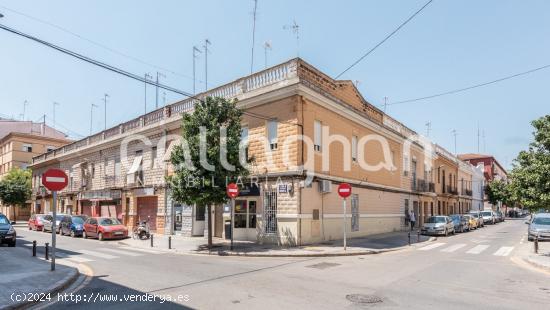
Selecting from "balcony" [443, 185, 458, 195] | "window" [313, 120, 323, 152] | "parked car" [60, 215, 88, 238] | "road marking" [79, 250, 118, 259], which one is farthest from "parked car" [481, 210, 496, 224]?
"road marking" [79, 250, 118, 259]

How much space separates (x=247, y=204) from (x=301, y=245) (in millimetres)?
4012

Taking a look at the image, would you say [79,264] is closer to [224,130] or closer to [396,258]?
[224,130]

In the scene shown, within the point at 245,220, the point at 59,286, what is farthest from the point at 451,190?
the point at 59,286

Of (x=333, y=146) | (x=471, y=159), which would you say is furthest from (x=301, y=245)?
(x=471, y=159)

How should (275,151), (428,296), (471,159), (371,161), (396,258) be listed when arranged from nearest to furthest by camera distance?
(428,296)
(396,258)
(275,151)
(371,161)
(471,159)

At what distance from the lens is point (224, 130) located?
17656 millimetres

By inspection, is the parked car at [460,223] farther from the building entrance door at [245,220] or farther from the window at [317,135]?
the building entrance door at [245,220]

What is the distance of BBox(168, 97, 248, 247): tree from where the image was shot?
674 inches

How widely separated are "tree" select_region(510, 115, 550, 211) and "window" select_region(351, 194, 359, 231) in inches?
376

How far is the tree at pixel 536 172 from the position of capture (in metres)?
13.9

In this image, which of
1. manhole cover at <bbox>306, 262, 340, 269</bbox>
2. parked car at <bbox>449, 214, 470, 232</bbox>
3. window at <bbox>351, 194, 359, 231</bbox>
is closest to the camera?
manhole cover at <bbox>306, 262, 340, 269</bbox>

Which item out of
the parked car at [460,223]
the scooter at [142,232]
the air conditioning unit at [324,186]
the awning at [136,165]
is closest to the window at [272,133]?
the air conditioning unit at [324,186]

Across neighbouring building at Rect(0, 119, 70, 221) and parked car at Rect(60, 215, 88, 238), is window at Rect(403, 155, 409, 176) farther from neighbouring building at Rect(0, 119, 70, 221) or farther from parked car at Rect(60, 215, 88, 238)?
neighbouring building at Rect(0, 119, 70, 221)

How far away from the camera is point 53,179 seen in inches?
434
